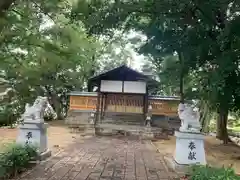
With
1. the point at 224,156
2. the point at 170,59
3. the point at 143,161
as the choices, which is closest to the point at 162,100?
the point at 170,59

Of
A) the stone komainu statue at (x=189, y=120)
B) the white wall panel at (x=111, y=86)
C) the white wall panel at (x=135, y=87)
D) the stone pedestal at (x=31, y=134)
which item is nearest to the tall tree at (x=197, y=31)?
the stone komainu statue at (x=189, y=120)

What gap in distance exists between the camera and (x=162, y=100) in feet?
64.1

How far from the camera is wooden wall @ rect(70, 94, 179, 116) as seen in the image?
762 inches

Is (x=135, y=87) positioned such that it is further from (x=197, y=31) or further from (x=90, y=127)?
(x=197, y=31)

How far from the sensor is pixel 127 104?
1981 centimetres

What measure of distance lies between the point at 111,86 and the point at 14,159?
1302 cm

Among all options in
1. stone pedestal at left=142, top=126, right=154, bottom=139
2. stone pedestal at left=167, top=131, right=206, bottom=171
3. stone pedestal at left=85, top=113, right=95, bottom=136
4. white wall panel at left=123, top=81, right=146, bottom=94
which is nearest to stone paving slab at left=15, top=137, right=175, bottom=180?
stone pedestal at left=167, top=131, right=206, bottom=171

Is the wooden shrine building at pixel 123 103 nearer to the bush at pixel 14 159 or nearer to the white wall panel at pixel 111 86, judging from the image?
the white wall panel at pixel 111 86

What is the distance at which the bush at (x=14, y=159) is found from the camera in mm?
5809

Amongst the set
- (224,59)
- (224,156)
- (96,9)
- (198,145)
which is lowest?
(224,156)

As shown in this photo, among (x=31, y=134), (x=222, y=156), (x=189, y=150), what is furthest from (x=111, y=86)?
(x=189, y=150)

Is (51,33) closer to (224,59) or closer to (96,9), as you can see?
(96,9)

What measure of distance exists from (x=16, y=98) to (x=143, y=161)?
3.69m

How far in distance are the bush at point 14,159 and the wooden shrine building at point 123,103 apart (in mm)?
11503
